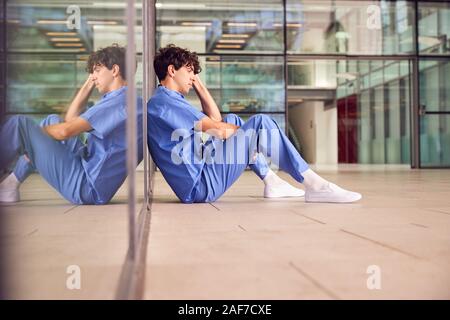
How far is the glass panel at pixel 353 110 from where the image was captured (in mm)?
13172

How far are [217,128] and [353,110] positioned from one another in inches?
531

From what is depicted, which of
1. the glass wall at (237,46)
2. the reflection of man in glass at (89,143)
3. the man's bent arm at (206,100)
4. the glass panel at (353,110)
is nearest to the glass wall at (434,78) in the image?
the glass wall at (237,46)

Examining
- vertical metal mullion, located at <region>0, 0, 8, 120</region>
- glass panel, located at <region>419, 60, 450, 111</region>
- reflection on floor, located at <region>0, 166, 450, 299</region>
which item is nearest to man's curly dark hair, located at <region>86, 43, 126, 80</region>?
reflection on floor, located at <region>0, 166, 450, 299</region>

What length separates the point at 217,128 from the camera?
275 cm

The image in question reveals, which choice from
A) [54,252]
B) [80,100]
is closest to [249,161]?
[80,100]

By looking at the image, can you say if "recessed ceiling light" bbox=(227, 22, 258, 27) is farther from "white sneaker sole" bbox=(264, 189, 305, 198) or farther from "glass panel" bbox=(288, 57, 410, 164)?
"white sneaker sole" bbox=(264, 189, 305, 198)

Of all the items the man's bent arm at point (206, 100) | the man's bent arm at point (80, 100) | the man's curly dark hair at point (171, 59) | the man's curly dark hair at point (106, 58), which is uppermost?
the man's curly dark hair at point (171, 59)

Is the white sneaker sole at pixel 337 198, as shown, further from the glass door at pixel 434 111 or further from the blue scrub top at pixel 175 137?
the glass door at pixel 434 111

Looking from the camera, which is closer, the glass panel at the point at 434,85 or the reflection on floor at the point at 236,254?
the reflection on floor at the point at 236,254

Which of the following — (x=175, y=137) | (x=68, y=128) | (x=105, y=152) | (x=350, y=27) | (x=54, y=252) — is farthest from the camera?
(x=350, y=27)

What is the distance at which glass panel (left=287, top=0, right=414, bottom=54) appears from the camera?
8984 millimetres

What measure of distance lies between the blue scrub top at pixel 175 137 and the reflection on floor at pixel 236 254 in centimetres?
53

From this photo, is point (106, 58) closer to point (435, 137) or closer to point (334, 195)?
point (334, 195)

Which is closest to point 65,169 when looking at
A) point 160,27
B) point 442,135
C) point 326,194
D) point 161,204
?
point 161,204
